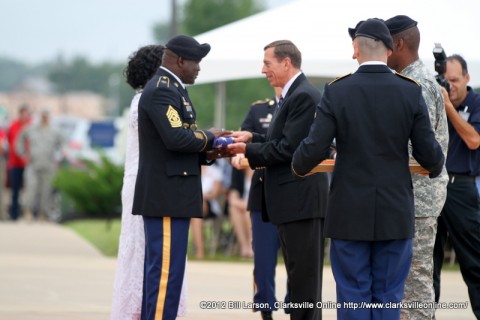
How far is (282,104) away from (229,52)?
19.9ft

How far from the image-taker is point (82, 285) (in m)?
11.6

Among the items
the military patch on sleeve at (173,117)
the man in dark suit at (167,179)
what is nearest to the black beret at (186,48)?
the man in dark suit at (167,179)

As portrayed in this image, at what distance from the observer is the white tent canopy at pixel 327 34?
42.8ft

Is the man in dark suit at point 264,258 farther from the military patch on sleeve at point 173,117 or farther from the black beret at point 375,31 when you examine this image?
the black beret at point 375,31

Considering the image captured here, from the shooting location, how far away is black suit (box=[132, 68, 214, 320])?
23.5 feet

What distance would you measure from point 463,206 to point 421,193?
1.39m

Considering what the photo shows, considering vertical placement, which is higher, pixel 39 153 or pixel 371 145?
pixel 371 145

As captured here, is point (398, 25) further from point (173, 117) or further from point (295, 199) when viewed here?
point (173, 117)

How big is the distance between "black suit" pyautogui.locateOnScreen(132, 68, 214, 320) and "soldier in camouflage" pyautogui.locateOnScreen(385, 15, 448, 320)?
1.42m

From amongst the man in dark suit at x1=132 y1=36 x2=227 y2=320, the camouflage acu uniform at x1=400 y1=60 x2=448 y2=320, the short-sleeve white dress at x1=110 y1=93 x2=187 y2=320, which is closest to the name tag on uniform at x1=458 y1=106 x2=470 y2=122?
the camouflage acu uniform at x1=400 y1=60 x2=448 y2=320

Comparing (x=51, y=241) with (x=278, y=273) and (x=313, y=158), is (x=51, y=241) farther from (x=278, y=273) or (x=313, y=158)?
(x=313, y=158)

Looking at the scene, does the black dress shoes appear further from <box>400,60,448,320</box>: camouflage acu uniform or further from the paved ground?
<box>400,60,448,320</box>: camouflage acu uniform

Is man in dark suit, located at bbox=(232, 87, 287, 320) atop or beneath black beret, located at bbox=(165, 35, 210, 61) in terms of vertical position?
beneath

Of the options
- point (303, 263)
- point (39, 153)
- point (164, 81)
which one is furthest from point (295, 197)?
point (39, 153)
